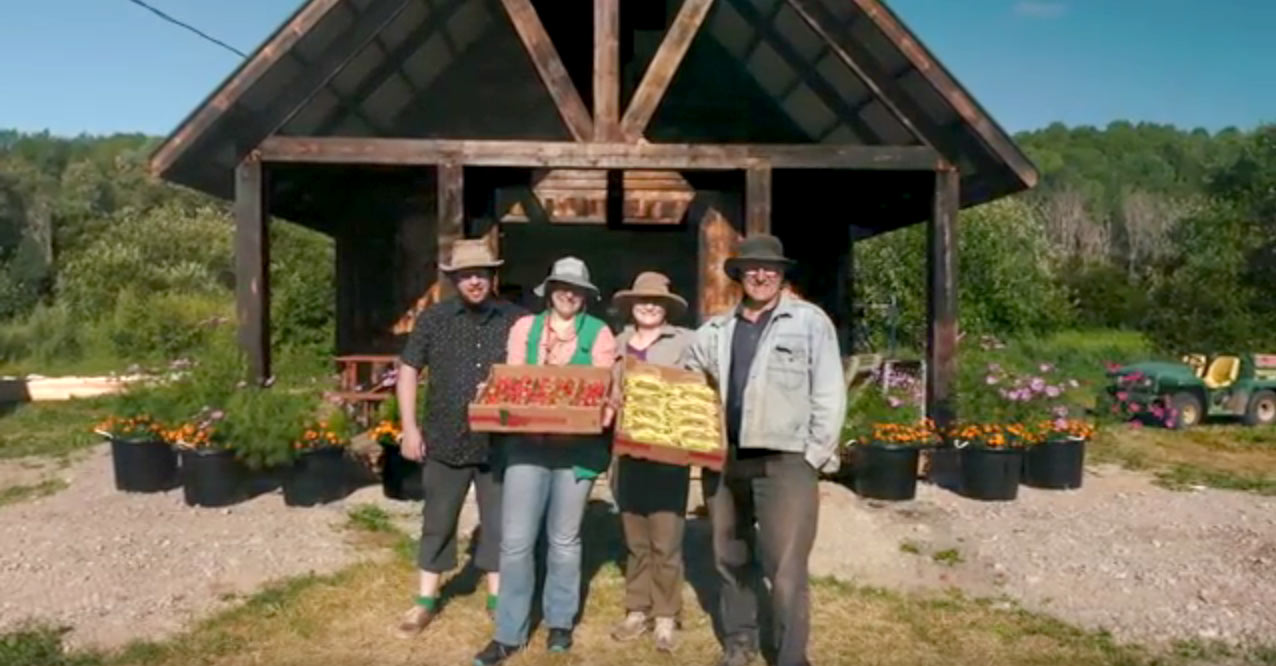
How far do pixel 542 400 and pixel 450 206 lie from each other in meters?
4.89

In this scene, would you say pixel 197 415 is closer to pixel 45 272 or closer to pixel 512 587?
pixel 512 587

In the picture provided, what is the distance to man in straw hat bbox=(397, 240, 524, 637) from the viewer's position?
5609 mm

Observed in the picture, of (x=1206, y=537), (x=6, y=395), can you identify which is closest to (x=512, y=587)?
(x=1206, y=537)

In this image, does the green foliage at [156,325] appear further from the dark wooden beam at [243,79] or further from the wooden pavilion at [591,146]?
the dark wooden beam at [243,79]

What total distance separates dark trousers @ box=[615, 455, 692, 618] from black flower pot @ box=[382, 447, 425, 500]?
349cm

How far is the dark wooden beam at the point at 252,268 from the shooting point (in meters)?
9.73

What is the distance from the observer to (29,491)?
10344mm

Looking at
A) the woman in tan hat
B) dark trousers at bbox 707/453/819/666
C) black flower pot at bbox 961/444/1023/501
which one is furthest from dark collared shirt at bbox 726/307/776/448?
black flower pot at bbox 961/444/1023/501

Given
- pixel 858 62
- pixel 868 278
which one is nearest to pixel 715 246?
pixel 858 62

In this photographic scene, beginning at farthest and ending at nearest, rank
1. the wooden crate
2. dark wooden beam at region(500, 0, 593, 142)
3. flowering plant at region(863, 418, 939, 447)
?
dark wooden beam at region(500, 0, 593, 142) < flowering plant at region(863, 418, 939, 447) < the wooden crate

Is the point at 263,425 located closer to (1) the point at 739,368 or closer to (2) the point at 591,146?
(2) the point at 591,146

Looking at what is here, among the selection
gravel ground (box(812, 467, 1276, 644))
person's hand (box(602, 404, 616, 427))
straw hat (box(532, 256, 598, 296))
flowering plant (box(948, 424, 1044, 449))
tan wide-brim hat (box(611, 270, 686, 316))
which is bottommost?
gravel ground (box(812, 467, 1276, 644))

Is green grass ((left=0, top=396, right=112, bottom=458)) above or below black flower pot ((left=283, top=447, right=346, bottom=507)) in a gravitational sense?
below

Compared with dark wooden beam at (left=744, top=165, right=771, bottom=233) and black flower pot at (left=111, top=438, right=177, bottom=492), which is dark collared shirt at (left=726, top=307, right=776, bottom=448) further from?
black flower pot at (left=111, top=438, right=177, bottom=492)
